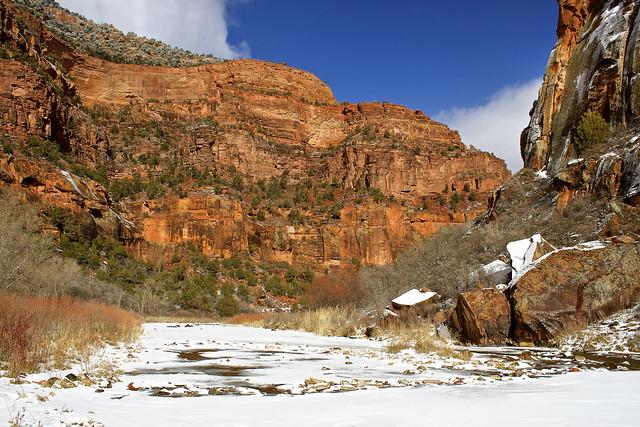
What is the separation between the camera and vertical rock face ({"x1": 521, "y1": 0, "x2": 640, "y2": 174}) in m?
21.8

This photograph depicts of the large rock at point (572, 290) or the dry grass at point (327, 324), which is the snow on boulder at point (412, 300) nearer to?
the dry grass at point (327, 324)

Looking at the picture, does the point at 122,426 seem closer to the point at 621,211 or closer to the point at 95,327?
the point at 95,327

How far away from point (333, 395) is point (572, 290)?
8772 millimetres

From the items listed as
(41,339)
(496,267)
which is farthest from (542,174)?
(41,339)

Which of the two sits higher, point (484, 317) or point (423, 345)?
point (484, 317)

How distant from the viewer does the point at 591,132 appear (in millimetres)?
21250

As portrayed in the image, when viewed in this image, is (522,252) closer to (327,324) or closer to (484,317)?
(484,317)

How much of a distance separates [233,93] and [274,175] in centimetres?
1613

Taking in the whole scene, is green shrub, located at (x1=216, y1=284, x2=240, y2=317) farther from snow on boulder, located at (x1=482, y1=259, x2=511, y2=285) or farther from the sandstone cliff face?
snow on boulder, located at (x1=482, y1=259, x2=511, y2=285)

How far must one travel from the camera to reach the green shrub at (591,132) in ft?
69.0

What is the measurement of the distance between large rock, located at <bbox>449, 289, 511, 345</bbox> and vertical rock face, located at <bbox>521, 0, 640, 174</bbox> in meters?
11.8

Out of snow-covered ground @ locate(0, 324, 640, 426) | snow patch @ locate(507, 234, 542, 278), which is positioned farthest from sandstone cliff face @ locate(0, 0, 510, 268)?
snow-covered ground @ locate(0, 324, 640, 426)

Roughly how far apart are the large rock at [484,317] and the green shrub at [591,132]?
11124mm

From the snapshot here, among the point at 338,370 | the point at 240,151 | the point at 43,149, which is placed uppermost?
the point at 240,151
